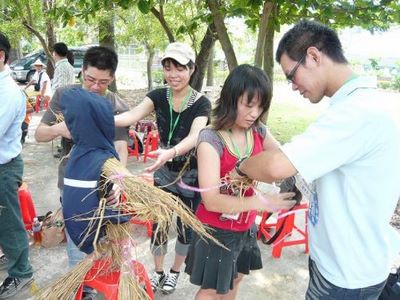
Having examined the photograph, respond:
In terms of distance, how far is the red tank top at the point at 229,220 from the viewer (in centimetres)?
167

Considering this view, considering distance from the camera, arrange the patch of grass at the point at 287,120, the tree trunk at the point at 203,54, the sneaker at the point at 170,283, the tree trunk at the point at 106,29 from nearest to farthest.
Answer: the sneaker at the point at 170,283, the tree trunk at the point at 203,54, the patch of grass at the point at 287,120, the tree trunk at the point at 106,29

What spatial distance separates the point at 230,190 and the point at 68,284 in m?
0.85

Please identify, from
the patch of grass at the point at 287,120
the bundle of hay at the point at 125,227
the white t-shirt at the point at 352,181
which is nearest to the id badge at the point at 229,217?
the bundle of hay at the point at 125,227

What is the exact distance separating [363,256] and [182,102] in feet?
4.41

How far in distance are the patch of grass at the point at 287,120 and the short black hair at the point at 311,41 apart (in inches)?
227

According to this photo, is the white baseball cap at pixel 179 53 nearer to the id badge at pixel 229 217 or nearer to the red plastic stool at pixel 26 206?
the id badge at pixel 229 217

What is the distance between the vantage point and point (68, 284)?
5.47 ft

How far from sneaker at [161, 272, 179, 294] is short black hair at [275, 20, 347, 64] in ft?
6.16

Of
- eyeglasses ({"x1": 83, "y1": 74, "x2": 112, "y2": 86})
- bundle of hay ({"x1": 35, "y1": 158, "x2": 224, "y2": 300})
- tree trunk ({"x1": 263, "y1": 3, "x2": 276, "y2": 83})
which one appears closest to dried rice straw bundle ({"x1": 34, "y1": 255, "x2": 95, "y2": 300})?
bundle of hay ({"x1": 35, "y1": 158, "x2": 224, "y2": 300})

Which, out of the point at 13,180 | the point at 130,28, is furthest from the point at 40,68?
the point at 13,180

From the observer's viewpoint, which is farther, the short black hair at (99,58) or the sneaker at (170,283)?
the sneaker at (170,283)

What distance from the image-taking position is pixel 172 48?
2.15 meters

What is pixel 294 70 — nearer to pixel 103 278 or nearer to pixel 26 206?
pixel 103 278

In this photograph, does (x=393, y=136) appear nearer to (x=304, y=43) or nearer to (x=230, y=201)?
(x=304, y=43)
